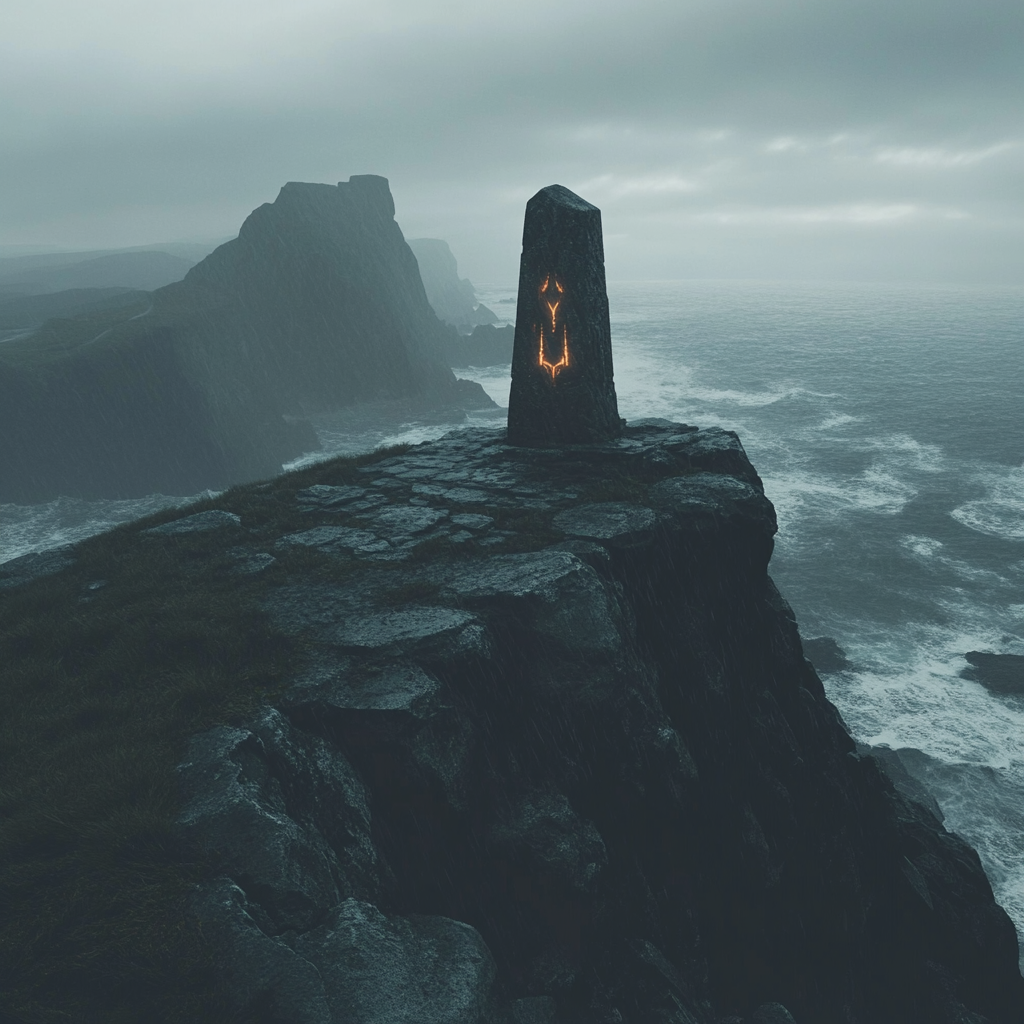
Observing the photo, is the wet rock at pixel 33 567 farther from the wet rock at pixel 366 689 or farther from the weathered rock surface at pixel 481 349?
the weathered rock surface at pixel 481 349

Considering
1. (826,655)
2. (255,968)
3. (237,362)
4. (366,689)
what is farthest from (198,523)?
(237,362)

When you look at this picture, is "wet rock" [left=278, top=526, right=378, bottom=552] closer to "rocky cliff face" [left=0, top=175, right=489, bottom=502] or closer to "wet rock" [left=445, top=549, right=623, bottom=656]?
"wet rock" [left=445, top=549, right=623, bottom=656]

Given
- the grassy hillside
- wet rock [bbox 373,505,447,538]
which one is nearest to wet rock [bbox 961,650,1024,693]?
wet rock [bbox 373,505,447,538]

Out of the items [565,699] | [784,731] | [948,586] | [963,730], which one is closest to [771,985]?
[784,731]

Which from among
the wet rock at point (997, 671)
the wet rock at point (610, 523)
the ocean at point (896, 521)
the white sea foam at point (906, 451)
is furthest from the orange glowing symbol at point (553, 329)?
the white sea foam at point (906, 451)

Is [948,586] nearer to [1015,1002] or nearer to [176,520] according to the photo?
[1015,1002]

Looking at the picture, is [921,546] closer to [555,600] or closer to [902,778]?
[902,778]
